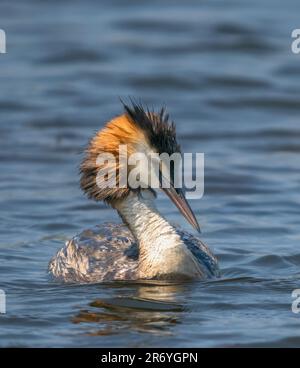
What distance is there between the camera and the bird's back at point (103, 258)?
10.7 metres

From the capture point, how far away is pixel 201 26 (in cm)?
2197

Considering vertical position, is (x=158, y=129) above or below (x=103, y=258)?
above

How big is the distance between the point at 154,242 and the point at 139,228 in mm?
204

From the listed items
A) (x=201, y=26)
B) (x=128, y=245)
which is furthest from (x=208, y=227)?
(x=201, y=26)

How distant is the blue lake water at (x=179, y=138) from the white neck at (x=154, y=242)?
14 centimetres

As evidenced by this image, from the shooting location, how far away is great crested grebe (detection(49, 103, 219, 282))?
10359 mm

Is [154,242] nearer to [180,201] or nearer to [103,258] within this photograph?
[180,201]

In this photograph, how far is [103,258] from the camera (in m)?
10.9

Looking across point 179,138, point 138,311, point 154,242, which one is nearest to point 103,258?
point 154,242

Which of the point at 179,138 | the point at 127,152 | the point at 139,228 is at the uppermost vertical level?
the point at 179,138

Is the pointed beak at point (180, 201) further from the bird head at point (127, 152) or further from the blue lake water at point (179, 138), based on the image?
the blue lake water at point (179, 138)

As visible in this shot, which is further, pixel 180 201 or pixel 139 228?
pixel 139 228

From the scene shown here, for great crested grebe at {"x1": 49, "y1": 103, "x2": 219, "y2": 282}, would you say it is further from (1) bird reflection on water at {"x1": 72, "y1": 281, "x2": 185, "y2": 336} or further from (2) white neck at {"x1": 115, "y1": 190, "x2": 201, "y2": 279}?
(1) bird reflection on water at {"x1": 72, "y1": 281, "x2": 185, "y2": 336}

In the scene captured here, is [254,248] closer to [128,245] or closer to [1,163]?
[128,245]
